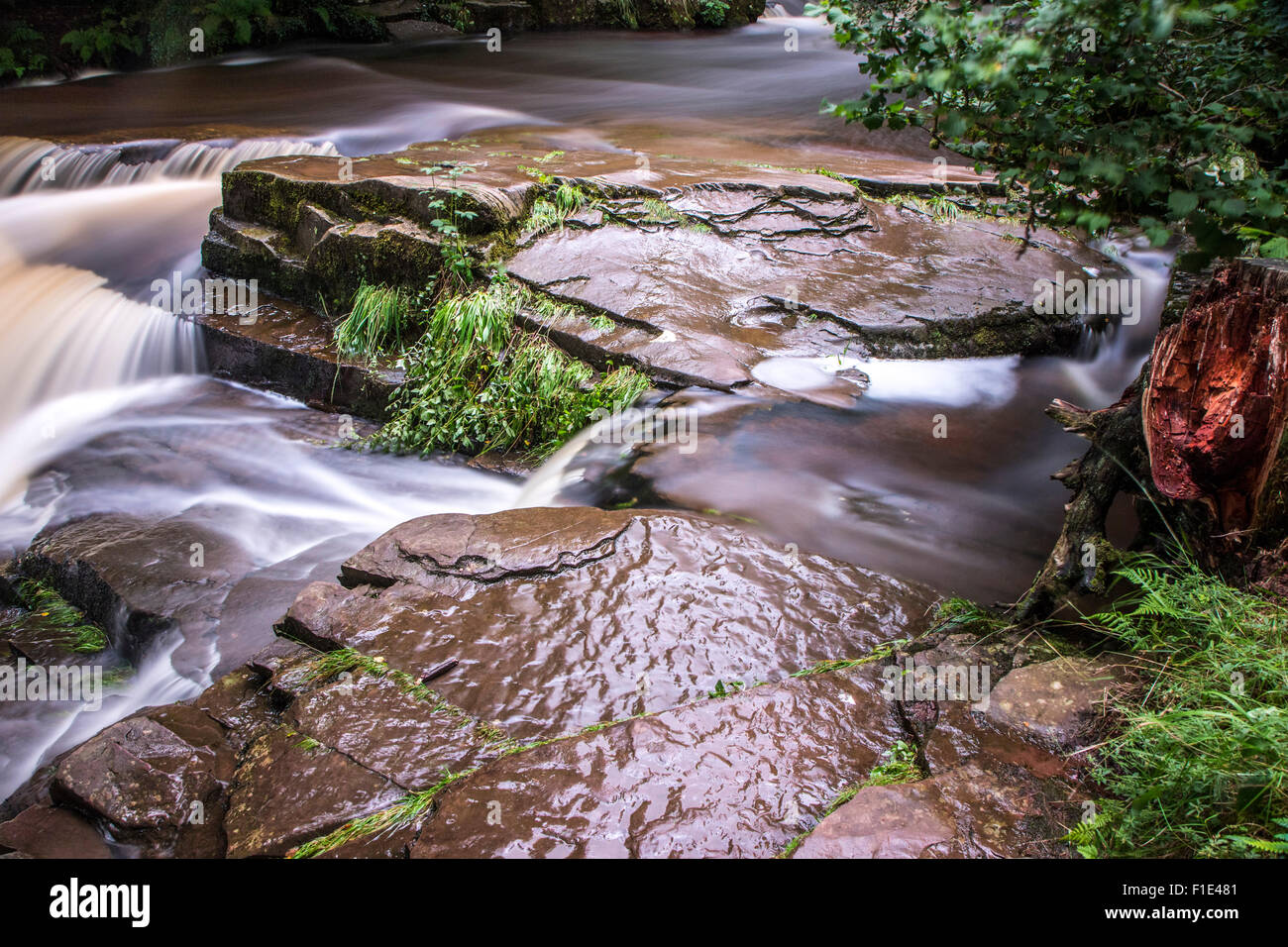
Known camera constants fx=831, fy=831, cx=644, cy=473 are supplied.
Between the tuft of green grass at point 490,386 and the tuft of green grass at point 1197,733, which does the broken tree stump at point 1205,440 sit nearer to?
the tuft of green grass at point 1197,733

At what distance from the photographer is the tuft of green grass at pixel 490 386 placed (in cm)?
554

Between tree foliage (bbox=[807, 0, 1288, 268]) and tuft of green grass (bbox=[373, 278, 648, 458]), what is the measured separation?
2722mm

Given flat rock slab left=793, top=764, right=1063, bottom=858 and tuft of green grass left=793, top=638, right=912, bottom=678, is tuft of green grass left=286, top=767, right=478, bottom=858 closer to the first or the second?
flat rock slab left=793, top=764, right=1063, bottom=858

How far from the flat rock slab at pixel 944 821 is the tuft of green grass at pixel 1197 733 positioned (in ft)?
0.47

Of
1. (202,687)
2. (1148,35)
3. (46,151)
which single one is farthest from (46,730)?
(46,151)

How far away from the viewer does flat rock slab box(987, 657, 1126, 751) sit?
8.37 ft

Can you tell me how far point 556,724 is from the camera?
2.95 meters

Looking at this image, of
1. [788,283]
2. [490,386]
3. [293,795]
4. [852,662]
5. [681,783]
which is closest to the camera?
[681,783]

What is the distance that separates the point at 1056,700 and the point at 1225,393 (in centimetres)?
117

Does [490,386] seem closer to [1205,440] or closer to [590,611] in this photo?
[590,611]

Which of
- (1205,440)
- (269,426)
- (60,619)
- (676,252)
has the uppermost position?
(676,252)

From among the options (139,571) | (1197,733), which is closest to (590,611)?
(1197,733)

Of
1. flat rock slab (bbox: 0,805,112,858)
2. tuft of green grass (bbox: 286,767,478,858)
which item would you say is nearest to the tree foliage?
tuft of green grass (bbox: 286,767,478,858)
